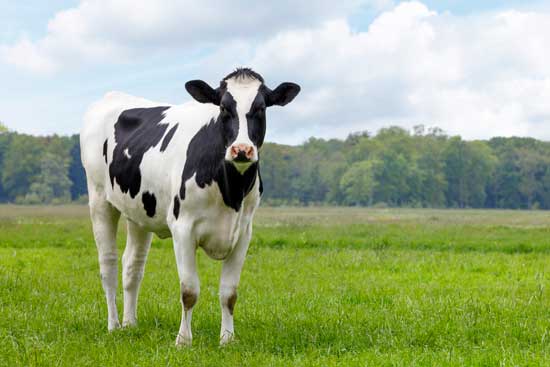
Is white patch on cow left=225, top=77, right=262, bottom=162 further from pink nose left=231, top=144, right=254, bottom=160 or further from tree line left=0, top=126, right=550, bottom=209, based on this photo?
tree line left=0, top=126, right=550, bottom=209

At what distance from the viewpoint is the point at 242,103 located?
22.0ft

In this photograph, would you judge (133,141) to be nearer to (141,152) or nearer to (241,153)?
(141,152)

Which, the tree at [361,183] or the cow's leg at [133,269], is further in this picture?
the tree at [361,183]

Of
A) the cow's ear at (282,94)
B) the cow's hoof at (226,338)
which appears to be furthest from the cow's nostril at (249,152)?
the cow's hoof at (226,338)

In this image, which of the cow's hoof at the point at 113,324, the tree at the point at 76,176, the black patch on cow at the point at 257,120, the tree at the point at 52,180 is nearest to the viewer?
the black patch on cow at the point at 257,120

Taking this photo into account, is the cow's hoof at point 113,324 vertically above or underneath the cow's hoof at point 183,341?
underneath

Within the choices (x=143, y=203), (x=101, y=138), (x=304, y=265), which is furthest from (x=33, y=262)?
(x=143, y=203)

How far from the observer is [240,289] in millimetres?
11703

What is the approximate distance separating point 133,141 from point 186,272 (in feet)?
6.52

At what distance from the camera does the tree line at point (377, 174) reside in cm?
10919

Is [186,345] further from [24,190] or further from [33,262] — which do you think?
[24,190]

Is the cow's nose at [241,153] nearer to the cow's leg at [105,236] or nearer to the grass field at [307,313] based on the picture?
the grass field at [307,313]

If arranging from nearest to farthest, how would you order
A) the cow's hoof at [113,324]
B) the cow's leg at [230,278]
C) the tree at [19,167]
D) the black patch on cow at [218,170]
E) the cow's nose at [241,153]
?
the cow's nose at [241,153] → the black patch on cow at [218,170] → the cow's leg at [230,278] → the cow's hoof at [113,324] → the tree at [19,167]

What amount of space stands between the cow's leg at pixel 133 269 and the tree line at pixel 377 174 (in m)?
99.8
